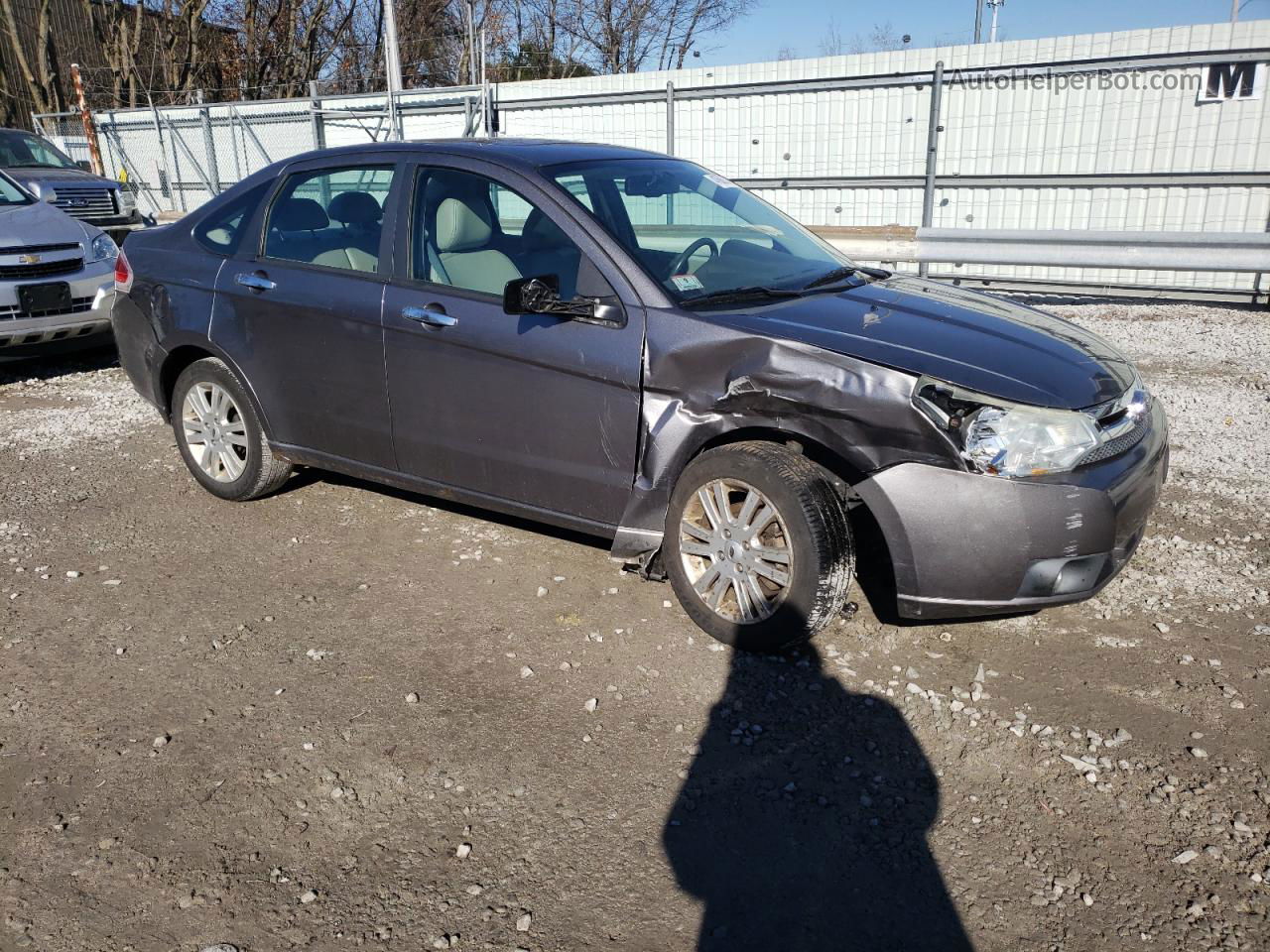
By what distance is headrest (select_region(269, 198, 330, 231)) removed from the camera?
16.1 ft

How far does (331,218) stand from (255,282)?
0.49 m

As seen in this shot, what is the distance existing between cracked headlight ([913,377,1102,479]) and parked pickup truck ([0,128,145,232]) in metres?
11.3

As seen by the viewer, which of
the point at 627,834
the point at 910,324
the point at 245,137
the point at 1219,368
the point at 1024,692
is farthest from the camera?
the point at 245,137

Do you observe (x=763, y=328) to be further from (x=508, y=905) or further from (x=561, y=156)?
(x=508, y=905)

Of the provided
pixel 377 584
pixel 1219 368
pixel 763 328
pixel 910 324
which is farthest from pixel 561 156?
pixel 1219 368

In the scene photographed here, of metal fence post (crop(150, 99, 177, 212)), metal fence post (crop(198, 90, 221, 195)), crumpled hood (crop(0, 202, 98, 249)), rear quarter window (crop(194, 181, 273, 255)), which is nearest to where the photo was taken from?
rear quarter window (crop(194, 181, 273, 255))

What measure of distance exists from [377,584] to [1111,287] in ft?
32.4

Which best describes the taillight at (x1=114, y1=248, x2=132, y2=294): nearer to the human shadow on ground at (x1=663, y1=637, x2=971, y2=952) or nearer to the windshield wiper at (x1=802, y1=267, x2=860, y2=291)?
the windshield wiper at (x1=802, y1=267, x2=860, y2=291)

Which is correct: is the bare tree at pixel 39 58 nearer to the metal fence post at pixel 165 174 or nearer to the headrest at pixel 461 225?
the metal fence post at pixel 165 174

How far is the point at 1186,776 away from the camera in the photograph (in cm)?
308

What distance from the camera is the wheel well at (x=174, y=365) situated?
5.35m

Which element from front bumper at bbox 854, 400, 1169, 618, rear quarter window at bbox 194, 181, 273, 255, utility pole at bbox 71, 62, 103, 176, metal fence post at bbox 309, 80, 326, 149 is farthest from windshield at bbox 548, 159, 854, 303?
utility pole at bbox 71, 62, 103, 176

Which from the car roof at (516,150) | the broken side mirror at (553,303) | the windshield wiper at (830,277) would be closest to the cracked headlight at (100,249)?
the car roof at (516,150)

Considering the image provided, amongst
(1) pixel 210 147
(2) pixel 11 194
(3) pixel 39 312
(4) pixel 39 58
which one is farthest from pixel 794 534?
(4) pixel 39 58
